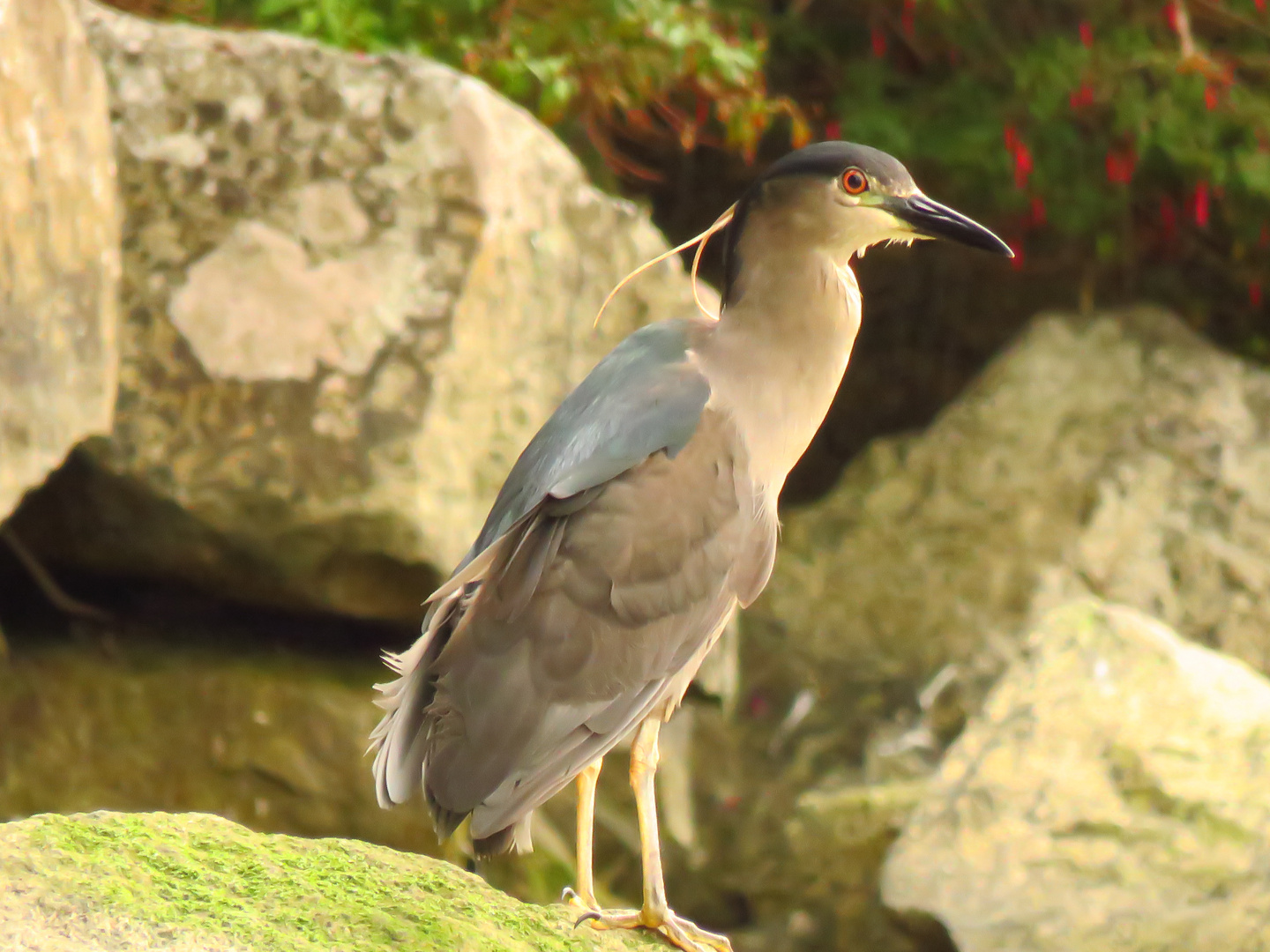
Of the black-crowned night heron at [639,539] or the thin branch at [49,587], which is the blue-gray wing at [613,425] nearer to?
the black-crowned night heron at [639,539]

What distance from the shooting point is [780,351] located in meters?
2.68

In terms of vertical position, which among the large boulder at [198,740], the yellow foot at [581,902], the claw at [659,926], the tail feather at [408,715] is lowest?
the large boulder at [198,740]

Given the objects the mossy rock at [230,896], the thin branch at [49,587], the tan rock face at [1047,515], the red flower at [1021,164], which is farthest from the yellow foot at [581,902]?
the red flower at [1021,164]

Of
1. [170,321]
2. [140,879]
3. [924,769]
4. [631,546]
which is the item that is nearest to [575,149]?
[170,321]

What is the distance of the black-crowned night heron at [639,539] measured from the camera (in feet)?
7.79

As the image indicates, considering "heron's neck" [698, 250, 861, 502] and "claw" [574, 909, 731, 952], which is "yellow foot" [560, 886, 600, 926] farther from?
"heron's neck" [698, 250, 861, 502]

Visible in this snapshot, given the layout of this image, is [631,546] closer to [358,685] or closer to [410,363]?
[410,363]

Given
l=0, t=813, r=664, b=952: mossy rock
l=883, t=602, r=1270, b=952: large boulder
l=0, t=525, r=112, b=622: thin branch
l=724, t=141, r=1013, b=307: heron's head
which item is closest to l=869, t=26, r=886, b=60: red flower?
l=883, t=602, r=1270, b=952: large boulder

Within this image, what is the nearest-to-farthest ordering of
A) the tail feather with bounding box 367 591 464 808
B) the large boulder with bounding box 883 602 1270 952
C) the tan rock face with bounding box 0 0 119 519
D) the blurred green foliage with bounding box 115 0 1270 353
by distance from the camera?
the tail feather with bounding box 367 591 464 808
the tan rock face with bounding box 0 0 119 519
the large boulder with bounding box 883 602 1270 952
the blurred green foliage with bounding box 115 0 1270 353

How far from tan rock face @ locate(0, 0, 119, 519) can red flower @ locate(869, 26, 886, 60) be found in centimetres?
277

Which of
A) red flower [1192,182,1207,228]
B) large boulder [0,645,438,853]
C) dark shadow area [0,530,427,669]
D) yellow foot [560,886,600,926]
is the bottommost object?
large boulder [0,645,438,853]

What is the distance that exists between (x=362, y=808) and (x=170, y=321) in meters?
1.18

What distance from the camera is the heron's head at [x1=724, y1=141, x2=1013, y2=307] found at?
2639 millimetres

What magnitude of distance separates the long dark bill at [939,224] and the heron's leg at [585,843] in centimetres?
102
